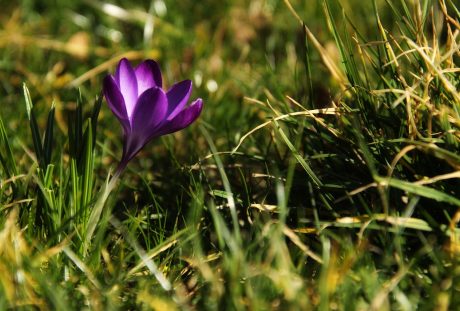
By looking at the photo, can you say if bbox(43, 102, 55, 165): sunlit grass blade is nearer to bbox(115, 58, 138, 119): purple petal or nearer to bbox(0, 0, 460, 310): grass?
bbox(0, 0, 460, 310): grass

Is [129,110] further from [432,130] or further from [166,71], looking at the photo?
[166,71]

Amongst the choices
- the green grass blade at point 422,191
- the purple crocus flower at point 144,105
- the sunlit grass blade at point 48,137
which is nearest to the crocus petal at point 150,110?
the purple crocus flower at point 144,105

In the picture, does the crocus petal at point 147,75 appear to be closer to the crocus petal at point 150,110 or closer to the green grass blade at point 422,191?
the crocus petal at point 150,110

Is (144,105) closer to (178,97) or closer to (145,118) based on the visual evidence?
(145,118)

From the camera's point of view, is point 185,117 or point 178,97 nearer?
point 185,117

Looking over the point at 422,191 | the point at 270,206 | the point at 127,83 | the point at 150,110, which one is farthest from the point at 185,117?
the point at 422,191
